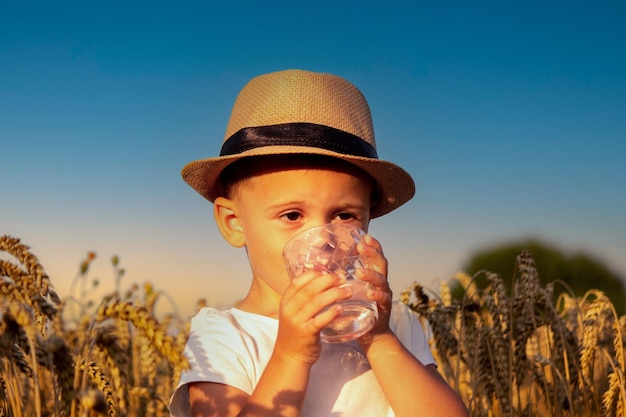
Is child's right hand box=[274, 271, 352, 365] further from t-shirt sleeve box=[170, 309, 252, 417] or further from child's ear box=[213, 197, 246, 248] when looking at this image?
child's ear box=[213, 197, 246, 248]

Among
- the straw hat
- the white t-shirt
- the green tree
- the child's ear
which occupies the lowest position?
the white t-shirt

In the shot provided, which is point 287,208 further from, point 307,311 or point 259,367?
point 259,367

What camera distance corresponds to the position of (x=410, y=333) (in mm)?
2703

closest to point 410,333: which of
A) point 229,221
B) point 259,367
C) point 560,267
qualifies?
point 259,367

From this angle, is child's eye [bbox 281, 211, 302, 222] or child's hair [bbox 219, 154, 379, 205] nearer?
child's eye [bbox 281, 211, 302, 222]

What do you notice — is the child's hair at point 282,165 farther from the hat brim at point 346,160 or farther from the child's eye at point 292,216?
the child's eye at point 292,216

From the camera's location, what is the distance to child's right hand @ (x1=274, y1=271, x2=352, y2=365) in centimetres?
194

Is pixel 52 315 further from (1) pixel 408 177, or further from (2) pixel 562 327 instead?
(2) pixel 562 327

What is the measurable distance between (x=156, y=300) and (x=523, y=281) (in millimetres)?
2397

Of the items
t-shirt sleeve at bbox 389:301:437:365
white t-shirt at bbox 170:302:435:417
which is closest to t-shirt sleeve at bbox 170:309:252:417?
white t-shirt at bbox 170:302:435:417

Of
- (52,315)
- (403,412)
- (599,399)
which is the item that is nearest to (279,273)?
(403,412)

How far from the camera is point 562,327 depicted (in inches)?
143

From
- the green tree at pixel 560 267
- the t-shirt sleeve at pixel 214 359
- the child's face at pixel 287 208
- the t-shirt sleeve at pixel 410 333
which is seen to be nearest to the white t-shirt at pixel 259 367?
the t-shirt sleeve at pixel 214 359

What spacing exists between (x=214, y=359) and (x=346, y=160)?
758 mm
